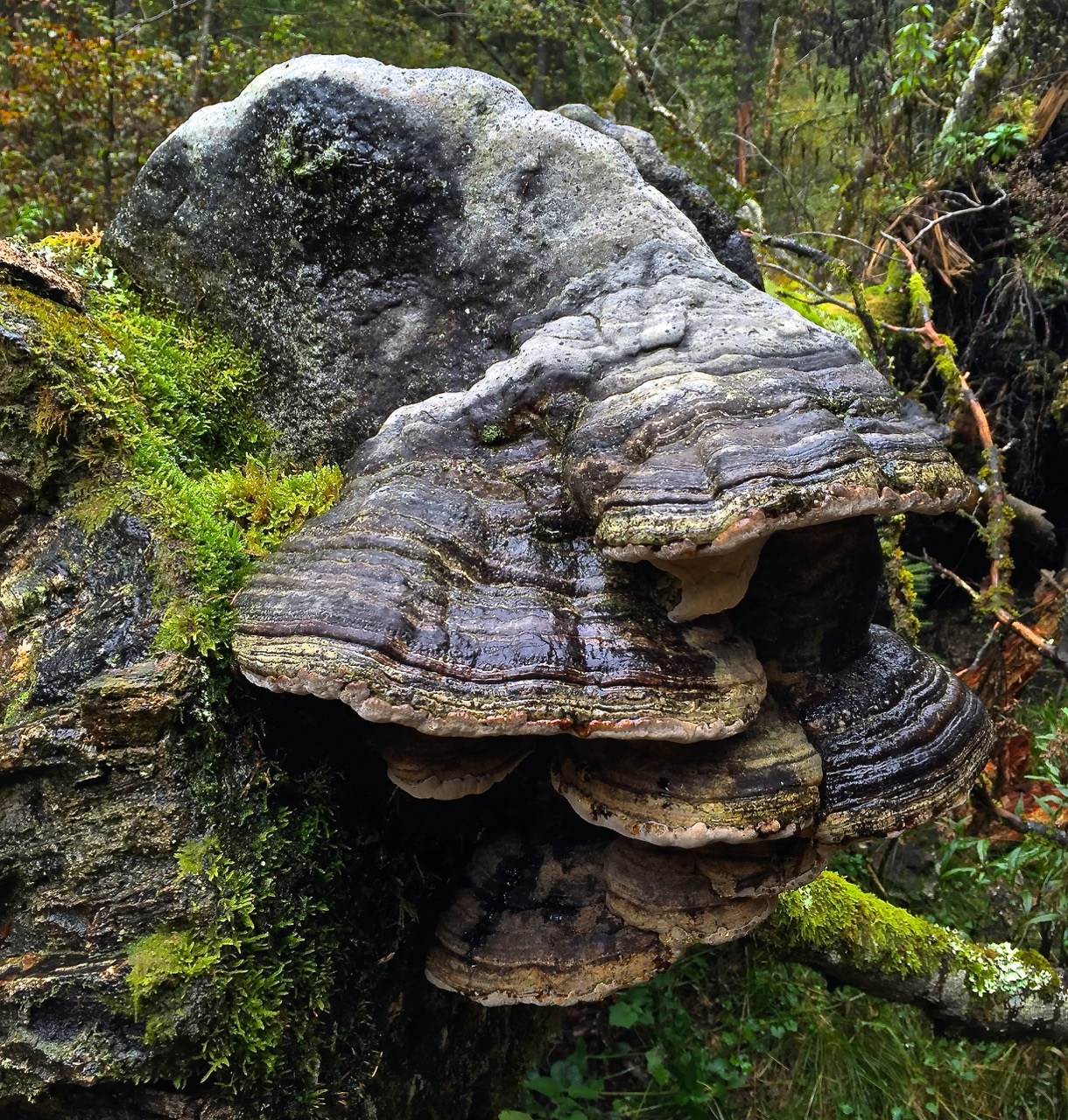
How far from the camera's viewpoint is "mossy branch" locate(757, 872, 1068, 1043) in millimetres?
3006

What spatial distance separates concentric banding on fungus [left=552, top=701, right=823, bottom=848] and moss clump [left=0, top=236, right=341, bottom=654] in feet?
2.72

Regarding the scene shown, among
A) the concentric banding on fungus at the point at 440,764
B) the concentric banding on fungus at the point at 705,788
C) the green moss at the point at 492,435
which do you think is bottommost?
the concentric banding on fungus at the point at 440,764

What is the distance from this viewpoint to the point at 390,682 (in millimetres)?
1310

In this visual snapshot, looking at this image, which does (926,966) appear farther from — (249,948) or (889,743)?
(249,948)

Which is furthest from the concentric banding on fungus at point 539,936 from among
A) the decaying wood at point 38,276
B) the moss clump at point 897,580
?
the moss clump at point 897,580

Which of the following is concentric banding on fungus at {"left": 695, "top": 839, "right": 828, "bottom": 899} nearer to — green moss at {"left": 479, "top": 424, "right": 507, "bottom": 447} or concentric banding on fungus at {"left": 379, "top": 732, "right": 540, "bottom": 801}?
concentric banding on fungus at {"left": 379, "top": 732, "right": 540, "bottom": 801}

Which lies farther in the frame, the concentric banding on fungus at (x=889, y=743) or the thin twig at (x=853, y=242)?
the thin twig at (x=853, y=242)

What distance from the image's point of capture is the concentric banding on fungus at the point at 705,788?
1.52 metres

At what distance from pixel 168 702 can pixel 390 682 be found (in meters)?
0.54

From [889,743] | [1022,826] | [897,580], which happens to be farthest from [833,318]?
[889,743]

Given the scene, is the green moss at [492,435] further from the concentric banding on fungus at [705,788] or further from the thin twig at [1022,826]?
the thin twig at [1022,826]

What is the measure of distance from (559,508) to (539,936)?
98 centimetres

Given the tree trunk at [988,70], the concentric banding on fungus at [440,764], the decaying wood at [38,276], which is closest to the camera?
the concentric banding on fungus at [440,764]

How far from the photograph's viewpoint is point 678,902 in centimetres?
174
